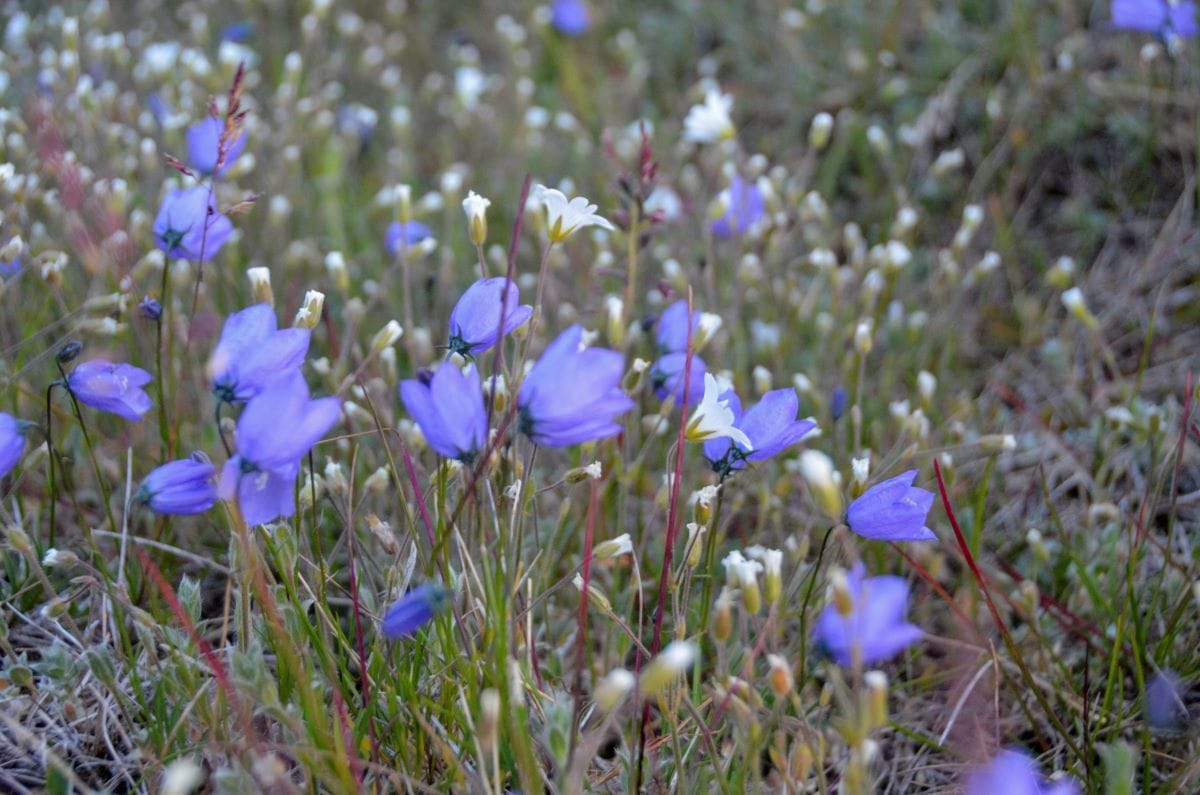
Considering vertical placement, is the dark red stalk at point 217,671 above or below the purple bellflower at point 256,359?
below

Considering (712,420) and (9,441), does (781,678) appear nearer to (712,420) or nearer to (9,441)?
(712,420)

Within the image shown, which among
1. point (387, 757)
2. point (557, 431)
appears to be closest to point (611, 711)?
point (557, 431)

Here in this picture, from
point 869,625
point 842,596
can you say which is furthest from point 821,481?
point 869,625

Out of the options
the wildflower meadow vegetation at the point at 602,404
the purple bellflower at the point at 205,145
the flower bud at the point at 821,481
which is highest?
the purple bellflower at the point at 205,145

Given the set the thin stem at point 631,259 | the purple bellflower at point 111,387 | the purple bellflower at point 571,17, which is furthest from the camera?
the purple bellflower at point 571,17

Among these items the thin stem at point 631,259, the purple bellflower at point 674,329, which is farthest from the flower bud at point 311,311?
the purple bellflower at point 674,329

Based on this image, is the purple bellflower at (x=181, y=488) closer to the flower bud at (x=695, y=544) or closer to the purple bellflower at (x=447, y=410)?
the purple bellflower at (x=447, y=410)
